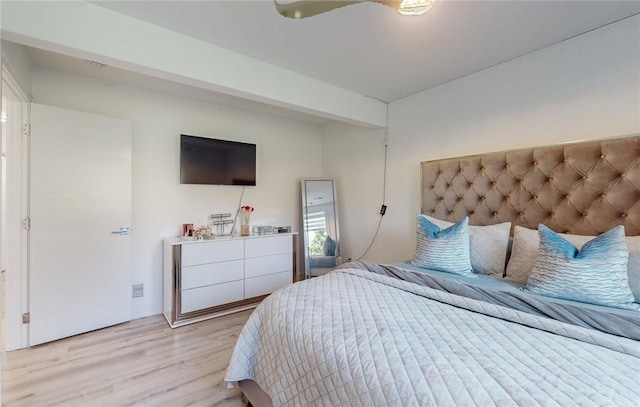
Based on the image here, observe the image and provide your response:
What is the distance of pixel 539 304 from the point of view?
1161mm

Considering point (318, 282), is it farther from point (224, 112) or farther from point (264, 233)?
point (224, 112)

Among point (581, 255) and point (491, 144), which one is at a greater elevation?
point (491, 144)

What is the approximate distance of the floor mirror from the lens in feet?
12.2

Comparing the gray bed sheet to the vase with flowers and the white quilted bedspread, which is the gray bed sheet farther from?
the vase with flowers

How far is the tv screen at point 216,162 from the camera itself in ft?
9.77

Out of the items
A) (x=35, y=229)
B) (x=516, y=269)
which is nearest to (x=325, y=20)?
(x=516, y=269)

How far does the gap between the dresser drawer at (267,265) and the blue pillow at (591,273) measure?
2.42 meters

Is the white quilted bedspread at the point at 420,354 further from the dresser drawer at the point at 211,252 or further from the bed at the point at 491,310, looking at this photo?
the dresser drawer at the point at 211,252

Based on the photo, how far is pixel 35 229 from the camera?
7.18 feet

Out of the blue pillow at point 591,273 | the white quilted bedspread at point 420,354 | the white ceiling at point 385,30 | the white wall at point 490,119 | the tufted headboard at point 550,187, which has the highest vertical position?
the white ceiling at point 385,30

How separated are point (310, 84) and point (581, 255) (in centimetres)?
225

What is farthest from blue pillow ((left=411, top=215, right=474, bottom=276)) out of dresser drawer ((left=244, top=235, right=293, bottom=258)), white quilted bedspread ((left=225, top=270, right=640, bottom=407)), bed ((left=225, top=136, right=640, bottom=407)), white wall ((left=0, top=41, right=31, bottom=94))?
white wall ((left=0, top=41, right=31, bottom=94))

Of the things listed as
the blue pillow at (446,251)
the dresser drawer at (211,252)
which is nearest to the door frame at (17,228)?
the dresser drawer at (211,252)

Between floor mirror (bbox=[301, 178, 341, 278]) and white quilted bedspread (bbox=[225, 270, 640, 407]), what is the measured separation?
2.24 meters
